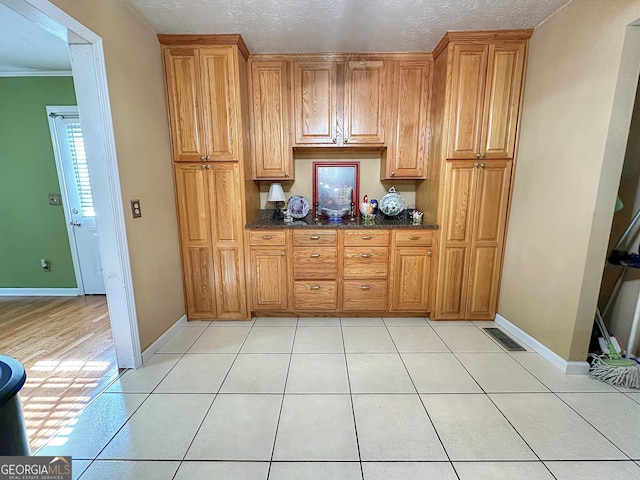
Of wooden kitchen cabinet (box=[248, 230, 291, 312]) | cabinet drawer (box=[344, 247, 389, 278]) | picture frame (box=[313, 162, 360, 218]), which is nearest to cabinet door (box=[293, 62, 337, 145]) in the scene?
picture frame (box=[313, 162, 360, 218])

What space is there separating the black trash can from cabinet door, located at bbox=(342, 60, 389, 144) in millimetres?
2591

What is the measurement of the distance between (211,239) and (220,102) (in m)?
1.19

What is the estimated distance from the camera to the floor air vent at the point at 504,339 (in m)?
2.18

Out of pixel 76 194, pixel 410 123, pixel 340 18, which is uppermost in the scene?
pixel 340 18

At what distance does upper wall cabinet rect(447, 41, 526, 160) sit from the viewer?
2.26 metres

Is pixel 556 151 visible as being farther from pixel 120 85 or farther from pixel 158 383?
pixel 158 383

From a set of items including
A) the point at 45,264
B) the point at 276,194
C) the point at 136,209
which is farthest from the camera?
the point at 45,264

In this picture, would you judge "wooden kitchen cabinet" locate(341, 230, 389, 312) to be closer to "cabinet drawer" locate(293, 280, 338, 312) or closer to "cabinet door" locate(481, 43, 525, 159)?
"cabinet drawer" locate(293, 280, 338, 312)

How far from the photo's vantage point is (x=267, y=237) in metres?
2.55

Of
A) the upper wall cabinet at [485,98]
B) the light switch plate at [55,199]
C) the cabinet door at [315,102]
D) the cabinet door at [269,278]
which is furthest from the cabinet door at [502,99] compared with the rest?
the light switch plate at [55,199]

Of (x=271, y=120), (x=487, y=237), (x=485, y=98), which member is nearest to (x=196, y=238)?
(x=271, y=120)

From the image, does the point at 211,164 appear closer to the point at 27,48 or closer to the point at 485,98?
the point at 27,48

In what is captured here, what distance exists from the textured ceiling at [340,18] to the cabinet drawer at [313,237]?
5.31 feet

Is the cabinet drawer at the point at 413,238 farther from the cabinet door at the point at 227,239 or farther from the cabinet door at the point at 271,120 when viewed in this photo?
the cabinet door at the point at 227,239
